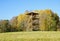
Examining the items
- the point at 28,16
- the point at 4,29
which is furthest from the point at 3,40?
the point at 28,16

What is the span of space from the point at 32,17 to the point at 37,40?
60661mm

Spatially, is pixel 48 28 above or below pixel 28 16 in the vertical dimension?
below

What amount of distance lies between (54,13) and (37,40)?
51.3m

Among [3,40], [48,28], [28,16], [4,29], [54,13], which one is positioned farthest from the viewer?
[28,16]

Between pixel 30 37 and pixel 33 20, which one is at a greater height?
pixel 33 20

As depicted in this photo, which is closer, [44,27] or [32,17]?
[44,27]

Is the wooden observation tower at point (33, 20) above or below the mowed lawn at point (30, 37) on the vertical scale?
above

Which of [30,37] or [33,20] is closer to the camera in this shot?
[30,37]

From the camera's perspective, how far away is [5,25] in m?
49.3

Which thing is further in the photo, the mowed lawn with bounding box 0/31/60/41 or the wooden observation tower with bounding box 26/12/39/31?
the wooden observation tower with bounding box 26/12/39/31

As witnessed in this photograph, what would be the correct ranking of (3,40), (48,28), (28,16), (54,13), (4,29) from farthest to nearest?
(28,16) < (54,13) < (48,28) < (4,29) < (3,40)

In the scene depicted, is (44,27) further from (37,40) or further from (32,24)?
(37,40)

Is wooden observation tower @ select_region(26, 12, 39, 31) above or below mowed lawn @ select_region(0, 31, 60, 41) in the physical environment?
above

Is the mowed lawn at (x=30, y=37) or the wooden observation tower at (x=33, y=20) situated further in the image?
the wooden observation tower at (x=33, y=20)
